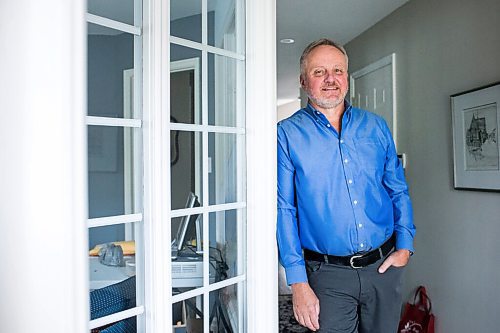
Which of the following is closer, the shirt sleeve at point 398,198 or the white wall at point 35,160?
the white wall at point 35,160

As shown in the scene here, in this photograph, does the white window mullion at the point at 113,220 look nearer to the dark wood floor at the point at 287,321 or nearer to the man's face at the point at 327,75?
the man's face at the point at 327,75

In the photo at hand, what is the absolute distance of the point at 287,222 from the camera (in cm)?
177

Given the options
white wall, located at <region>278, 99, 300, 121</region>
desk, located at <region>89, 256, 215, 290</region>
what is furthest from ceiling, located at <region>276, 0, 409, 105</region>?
white wall, located at <region>278, 99, 300, 121</region>

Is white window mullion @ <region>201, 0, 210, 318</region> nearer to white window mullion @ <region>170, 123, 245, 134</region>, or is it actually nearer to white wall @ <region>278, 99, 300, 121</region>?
white window mullion @ <region>170, 123, 245, 134</region>

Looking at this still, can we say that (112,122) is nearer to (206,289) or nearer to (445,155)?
(206,289)

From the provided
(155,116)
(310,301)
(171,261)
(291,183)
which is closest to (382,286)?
(310,301)

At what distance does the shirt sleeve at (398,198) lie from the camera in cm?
194

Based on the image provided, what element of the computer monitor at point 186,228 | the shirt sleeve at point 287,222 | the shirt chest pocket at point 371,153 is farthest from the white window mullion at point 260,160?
the shirt chest pocket at point 371,153

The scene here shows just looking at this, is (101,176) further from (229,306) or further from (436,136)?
(436,136)

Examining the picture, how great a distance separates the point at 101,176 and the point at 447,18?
260 cm

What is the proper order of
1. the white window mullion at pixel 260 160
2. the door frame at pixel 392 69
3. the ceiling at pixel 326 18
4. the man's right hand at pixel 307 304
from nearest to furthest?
1. the white window mullion at pixel 260 160
2. the man's right hand at pixel 307 304
3. the ceiling at pixel 326 18
4. the door frame at pixel 392 69

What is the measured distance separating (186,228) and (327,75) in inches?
31.0

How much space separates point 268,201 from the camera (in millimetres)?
1665

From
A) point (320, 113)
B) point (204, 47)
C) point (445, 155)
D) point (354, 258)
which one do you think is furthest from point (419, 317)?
point (204, 47)
